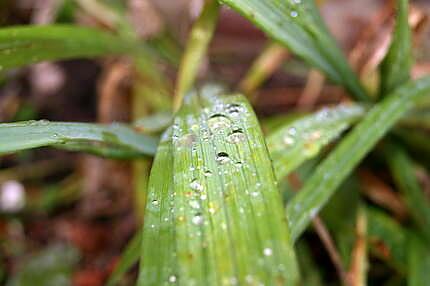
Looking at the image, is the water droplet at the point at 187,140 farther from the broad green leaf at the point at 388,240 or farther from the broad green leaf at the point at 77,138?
the broad green leaf at the point at 388,240

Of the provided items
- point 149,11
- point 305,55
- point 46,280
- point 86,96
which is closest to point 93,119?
point 86,96

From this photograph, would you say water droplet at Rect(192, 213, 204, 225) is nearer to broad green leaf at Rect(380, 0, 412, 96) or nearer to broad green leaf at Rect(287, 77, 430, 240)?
broad green leaf at Rect(287, 77, 430, 240)

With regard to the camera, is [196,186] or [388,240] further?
[388,240]

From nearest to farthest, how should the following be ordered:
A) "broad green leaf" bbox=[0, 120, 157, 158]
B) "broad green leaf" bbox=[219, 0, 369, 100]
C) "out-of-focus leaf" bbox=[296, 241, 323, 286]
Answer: "broad green leaf" bbox=[0, 120, 157, 158] < "broad green leaf" bbox=[219, 0, 369, 100] < "out-of-focus leaf" bbox=[296, 241, 323, 286]

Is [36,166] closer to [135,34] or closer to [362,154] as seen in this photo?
[135,34]

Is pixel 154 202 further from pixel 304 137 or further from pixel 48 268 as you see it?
pixel 48 268

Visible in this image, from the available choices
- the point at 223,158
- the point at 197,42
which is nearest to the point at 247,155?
the point at 223,158

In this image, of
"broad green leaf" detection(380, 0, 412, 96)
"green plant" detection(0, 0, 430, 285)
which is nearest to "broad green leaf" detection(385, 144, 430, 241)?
"green plant" detection(0, 0, 430, 285)

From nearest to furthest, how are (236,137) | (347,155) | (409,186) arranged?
(236,137) < (347,155) < (409,186)
